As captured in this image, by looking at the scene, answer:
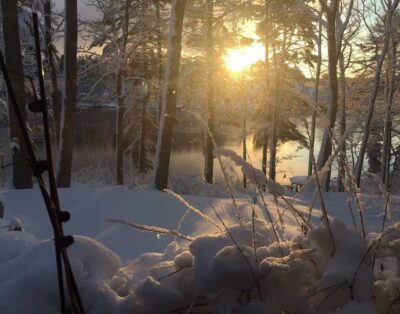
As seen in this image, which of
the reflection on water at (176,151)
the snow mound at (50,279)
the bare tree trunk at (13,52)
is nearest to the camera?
the snow mound at (50,279)

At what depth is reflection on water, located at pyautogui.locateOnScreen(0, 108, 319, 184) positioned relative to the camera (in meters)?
26.9

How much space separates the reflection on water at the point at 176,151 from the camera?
1060 inches

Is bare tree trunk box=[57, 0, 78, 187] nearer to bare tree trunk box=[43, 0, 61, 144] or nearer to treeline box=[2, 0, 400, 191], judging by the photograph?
treeline box=[2, 0, 400, 191]

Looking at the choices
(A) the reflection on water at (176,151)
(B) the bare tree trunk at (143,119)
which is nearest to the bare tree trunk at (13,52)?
(B) the bare tree trunk at (143,119)

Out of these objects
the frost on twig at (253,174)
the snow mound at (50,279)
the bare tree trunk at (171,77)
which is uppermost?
the bare tree trunk at (171,77)

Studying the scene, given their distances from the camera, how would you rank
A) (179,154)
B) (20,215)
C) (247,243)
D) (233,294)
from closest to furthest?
(233,294) → (247,243) → (20,215) → (179,154)

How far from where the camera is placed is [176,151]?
115 feet

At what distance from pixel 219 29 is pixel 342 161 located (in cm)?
1861

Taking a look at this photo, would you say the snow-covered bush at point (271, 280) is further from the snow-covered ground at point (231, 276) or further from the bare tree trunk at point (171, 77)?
the bare tree trunk at point (171, 77)

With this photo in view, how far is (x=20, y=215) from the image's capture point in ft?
16.3

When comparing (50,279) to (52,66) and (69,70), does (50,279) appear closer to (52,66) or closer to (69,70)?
(69,70)

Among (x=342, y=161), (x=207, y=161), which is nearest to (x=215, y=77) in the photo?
(x=207, y=161)

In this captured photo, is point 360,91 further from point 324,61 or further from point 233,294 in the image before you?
point 233,294

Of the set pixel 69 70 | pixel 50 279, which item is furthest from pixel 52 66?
pixel 50 279
